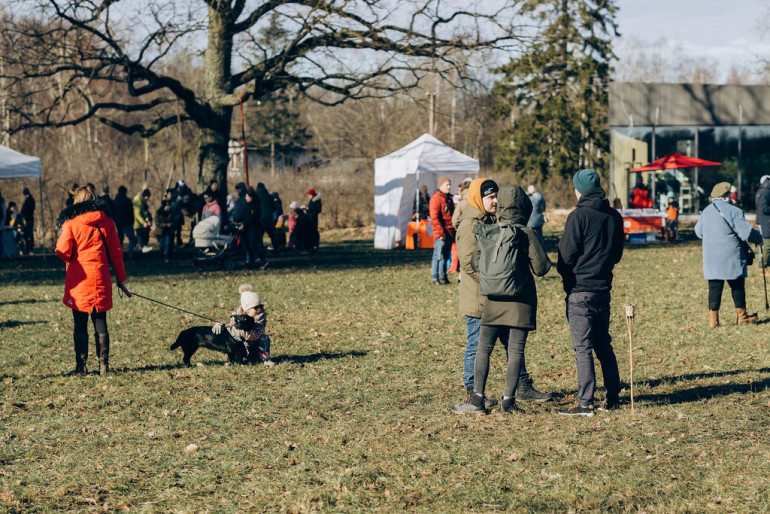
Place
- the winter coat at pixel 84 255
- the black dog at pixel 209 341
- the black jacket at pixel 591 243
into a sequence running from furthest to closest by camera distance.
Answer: the black dog at pixel 209 341
the winter coat at pixel 84 255
the black jacket at pixel 591 243

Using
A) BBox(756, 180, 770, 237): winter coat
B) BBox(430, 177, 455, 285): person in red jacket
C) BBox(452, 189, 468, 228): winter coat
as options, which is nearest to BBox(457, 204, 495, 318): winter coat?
BBox(452, 189, 468, 228): winter coat

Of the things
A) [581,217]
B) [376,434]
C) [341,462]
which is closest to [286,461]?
[341,462]

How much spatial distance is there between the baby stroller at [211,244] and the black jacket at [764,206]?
10428mm

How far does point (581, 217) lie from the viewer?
6492mm

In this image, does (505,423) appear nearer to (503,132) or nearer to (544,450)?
(544,450)

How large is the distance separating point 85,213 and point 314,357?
284 cm

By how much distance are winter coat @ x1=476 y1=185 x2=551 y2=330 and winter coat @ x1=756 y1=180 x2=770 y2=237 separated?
11.0 metres

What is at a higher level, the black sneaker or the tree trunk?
the tree trunk

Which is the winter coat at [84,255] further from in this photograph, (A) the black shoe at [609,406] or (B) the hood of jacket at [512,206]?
(A) the black shoe at [609,406]

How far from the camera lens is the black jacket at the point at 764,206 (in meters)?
15.9

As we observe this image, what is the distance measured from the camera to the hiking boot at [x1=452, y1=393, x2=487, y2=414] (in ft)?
22.2

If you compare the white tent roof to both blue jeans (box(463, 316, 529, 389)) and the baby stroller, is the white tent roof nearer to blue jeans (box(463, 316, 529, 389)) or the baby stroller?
the baby stroller

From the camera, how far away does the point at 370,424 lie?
682 cm

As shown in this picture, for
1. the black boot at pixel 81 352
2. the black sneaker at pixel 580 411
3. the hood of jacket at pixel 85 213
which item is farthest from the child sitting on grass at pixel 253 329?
the black sneaker at pixel 580 411
